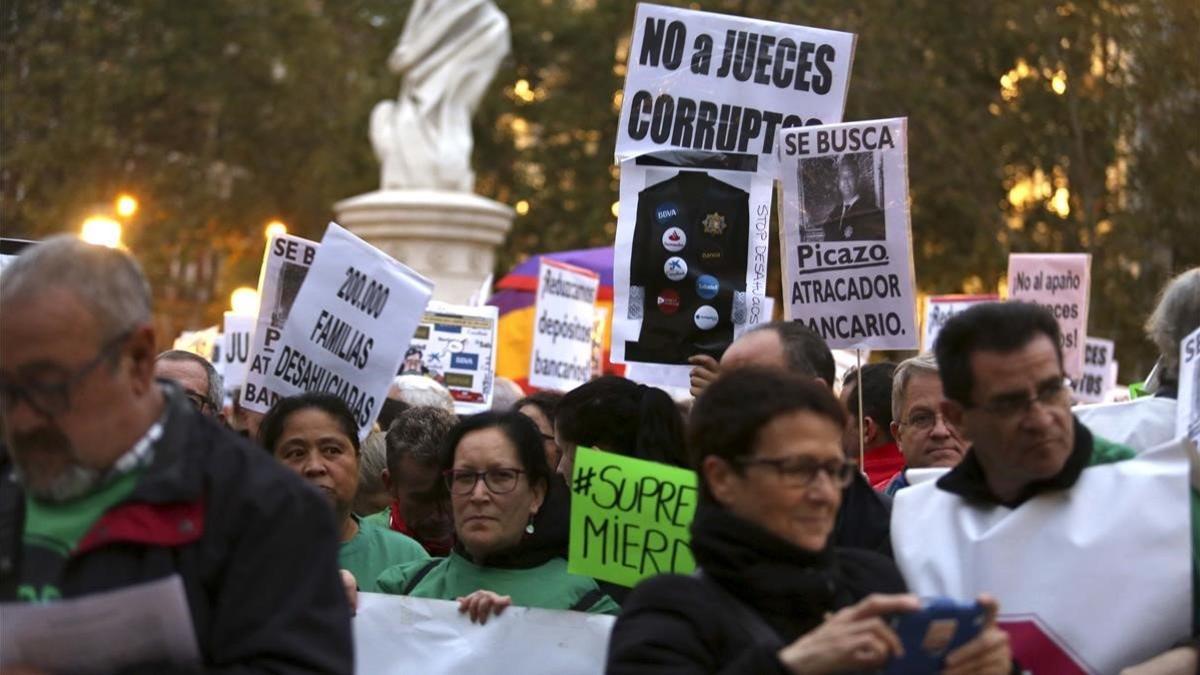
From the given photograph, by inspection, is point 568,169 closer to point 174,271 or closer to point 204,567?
point 174,271

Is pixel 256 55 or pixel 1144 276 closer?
pixel 1144 276

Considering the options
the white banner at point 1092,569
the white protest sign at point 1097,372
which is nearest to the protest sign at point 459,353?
the white protest sign at point 1097,372

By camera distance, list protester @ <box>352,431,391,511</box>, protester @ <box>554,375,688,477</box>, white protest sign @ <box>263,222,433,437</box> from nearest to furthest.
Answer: protester @ <box>554,375,688,477</box> → protester @ <box>352,431,391,511</box> → white protest sign @ <box>263,222,433,437</box>

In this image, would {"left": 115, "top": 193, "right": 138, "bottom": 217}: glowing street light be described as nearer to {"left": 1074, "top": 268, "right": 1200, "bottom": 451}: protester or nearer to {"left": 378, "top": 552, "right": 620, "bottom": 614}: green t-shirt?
{"left": 378, "top": 552, "right": 620, "bottom": 614}: green t-shirt

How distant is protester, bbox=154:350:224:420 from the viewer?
25.6 feet

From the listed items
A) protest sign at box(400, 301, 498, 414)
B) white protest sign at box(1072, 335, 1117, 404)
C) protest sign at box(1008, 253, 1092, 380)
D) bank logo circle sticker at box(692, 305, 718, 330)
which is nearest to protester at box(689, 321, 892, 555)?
bank logo circle sticker at box(692, 305, 718, 330)

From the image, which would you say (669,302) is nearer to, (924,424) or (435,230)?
(924,424)

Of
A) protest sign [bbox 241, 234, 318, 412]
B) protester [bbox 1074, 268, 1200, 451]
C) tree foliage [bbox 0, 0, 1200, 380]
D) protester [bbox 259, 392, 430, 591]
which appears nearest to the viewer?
protester [bbox 1074, 268, 1200, 451]

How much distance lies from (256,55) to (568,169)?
6.06 meters

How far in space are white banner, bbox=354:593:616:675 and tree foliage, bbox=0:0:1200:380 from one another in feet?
49.2

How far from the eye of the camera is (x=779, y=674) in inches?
156

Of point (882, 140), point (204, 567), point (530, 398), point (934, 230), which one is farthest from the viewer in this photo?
point (934, 230)

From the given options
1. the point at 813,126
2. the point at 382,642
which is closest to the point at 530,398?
the point at 813,126

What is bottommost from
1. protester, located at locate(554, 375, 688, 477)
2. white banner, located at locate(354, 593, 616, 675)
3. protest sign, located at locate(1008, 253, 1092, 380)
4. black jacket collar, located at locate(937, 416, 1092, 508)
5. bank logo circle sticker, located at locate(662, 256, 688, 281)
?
white banner, located at locate(354, 593, 616, 675)
